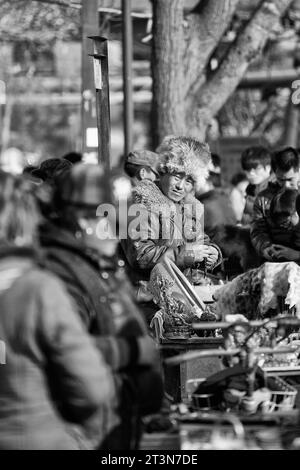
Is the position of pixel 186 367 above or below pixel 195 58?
below

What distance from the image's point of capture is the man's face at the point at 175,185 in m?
7.95

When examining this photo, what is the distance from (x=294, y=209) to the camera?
8031 mm

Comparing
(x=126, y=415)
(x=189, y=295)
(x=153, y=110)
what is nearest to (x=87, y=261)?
(x=126, y=415)

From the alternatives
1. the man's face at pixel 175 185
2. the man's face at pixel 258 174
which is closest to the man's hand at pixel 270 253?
the man's face at pixel 175 185

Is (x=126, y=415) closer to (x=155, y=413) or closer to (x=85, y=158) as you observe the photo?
(x=155, y=413)

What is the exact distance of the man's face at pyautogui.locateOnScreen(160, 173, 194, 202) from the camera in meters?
7.95

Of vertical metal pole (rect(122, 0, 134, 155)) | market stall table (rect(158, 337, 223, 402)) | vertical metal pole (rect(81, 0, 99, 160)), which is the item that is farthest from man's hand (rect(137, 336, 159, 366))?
vertical metal pole (rect(122, 0, 134, 155))

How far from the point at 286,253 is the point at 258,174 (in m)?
3.45

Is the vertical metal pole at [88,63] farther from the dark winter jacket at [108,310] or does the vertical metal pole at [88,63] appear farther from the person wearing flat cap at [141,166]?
the dark winter jacket at [108,310]

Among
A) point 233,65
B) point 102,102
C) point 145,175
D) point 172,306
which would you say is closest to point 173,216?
point 172,306

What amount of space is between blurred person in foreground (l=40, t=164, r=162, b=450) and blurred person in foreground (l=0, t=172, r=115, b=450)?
0.13 metres

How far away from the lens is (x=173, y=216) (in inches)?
309

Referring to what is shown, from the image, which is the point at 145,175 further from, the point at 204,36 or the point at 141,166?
the point at 204,36

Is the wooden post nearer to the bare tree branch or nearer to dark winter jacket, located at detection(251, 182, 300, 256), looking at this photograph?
dark winter jacket, located at detection(251, 182, 300, 256)
